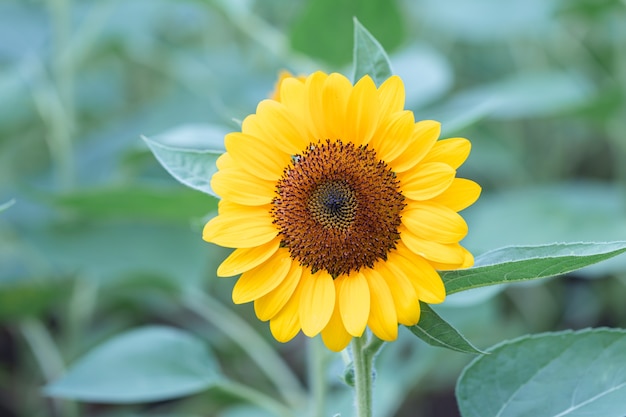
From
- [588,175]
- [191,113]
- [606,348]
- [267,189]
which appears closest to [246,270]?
[267,189]

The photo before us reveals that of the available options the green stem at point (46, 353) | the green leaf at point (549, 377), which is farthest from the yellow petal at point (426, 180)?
the green stem at point (46, 353)

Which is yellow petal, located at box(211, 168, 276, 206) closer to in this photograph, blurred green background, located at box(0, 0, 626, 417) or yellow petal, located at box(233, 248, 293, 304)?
yellow petal, located at box(233, 248, 293, 304)

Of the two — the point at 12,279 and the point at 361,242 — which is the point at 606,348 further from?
the point at 12,279

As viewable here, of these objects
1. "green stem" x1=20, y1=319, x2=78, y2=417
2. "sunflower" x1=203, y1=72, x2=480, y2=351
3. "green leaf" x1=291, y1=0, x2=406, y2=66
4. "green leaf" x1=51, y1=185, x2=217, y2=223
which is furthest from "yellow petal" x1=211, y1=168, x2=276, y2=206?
"green stem" x1=20, y1=319, x2=78, y2=417

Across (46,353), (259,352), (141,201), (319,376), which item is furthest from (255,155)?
(46,353)

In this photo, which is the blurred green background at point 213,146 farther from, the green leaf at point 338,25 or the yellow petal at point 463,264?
the yellow petal at point 463,264

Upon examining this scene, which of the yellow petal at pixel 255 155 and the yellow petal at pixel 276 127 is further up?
the yellow petal at pixel 276 127
